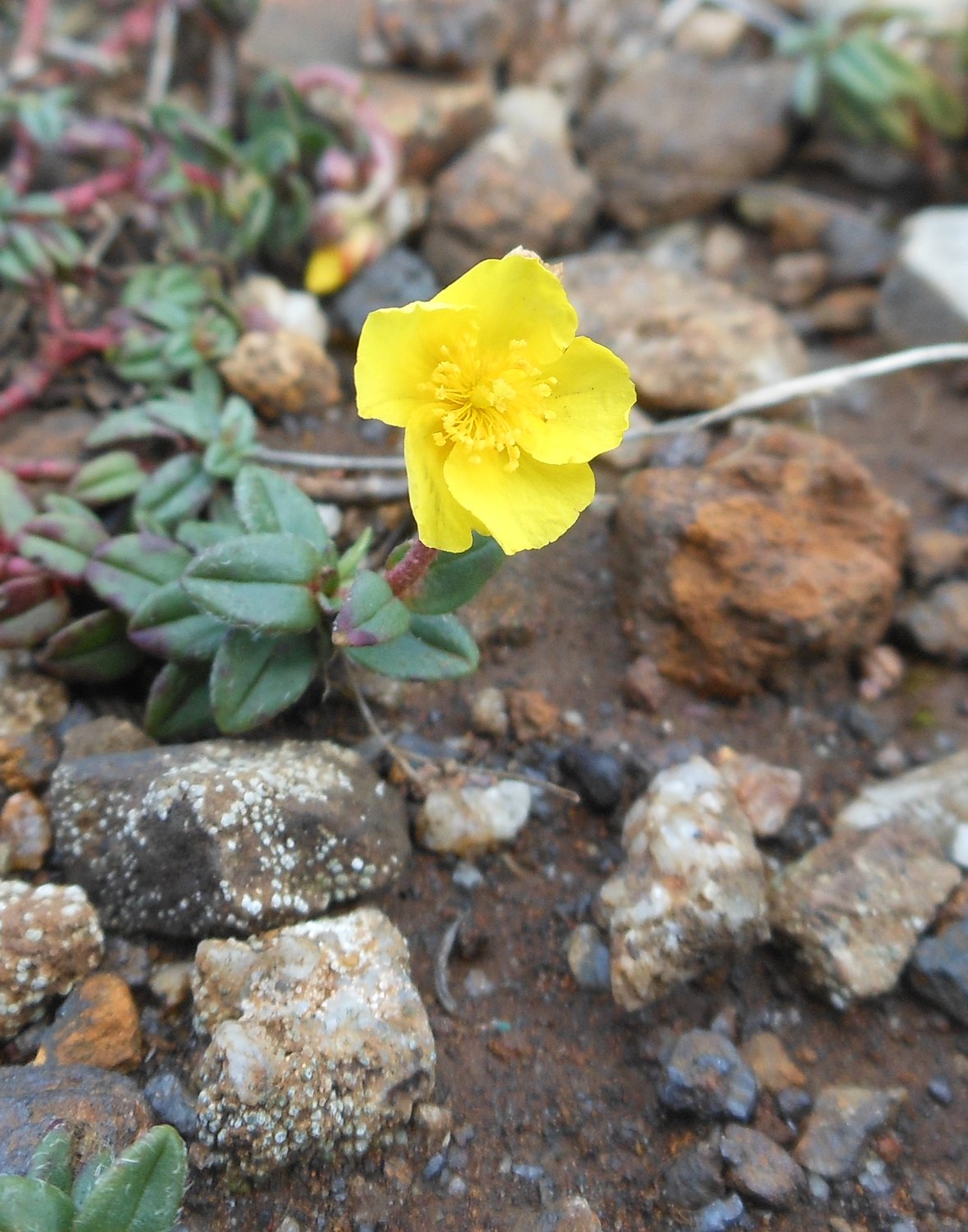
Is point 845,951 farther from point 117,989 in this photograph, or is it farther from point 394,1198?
point 117,989

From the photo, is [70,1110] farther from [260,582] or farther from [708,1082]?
[708,1082]

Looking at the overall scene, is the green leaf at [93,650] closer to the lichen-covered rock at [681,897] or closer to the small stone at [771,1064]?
the lichen-covered rock at [681,897]

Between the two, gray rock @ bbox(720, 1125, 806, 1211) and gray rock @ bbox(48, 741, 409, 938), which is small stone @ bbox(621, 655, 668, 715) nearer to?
gray rock @ bbox(48, 741, 409, 938)

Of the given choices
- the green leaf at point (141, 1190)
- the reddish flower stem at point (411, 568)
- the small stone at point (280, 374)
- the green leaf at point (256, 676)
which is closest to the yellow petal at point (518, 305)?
the reddish flower stem at point (411, 568)

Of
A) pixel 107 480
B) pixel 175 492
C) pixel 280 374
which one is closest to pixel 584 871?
pixel 175 492

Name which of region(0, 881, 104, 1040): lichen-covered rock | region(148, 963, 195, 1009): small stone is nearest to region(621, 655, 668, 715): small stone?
region(148, 963, 195, 1009): small stone

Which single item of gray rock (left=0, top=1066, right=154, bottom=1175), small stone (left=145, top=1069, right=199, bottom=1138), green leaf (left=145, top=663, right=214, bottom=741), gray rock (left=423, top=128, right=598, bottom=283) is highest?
gray rock (left=423, top=128, right=598, bottom=283)
